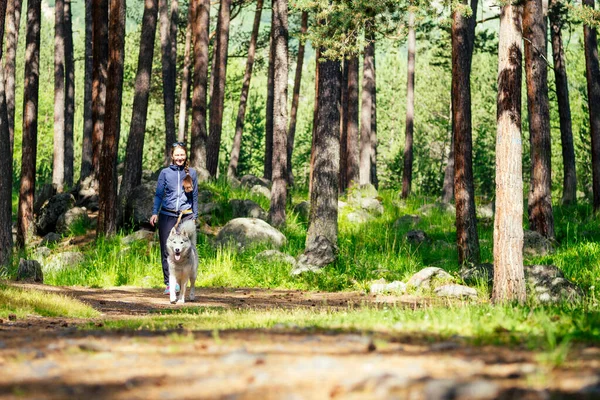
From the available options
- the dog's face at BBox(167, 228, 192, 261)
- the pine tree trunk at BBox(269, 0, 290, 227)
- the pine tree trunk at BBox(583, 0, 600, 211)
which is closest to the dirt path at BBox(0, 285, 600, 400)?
the dog's face at BBox(167, 228, 192, 261)

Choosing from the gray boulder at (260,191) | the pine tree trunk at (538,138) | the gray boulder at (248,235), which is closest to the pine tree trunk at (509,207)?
the pine tree trunk at (538,138)

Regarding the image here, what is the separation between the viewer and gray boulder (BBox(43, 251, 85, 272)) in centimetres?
1575

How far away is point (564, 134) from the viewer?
24875 millimetres

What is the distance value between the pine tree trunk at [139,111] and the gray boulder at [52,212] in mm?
3235

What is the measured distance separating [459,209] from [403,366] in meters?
11.4

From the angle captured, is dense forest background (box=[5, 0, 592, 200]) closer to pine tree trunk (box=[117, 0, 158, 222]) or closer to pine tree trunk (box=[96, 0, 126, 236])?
pine tree trunk (box=[117, 0, 158, 222])

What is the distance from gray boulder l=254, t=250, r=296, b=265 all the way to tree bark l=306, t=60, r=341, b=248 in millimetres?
771

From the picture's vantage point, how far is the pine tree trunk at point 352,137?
1042 inches

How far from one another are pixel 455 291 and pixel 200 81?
13.6m

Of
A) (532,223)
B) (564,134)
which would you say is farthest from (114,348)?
(564,134)

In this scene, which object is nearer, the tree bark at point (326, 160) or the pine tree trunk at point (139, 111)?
the tree bark at point (326, 160)

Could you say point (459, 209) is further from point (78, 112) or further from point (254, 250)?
point (78, 112)

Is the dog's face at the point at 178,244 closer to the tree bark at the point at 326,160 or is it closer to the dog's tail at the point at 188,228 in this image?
the dog's tail at the point at 188,228

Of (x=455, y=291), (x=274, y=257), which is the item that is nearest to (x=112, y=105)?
(x=274, y=257)
